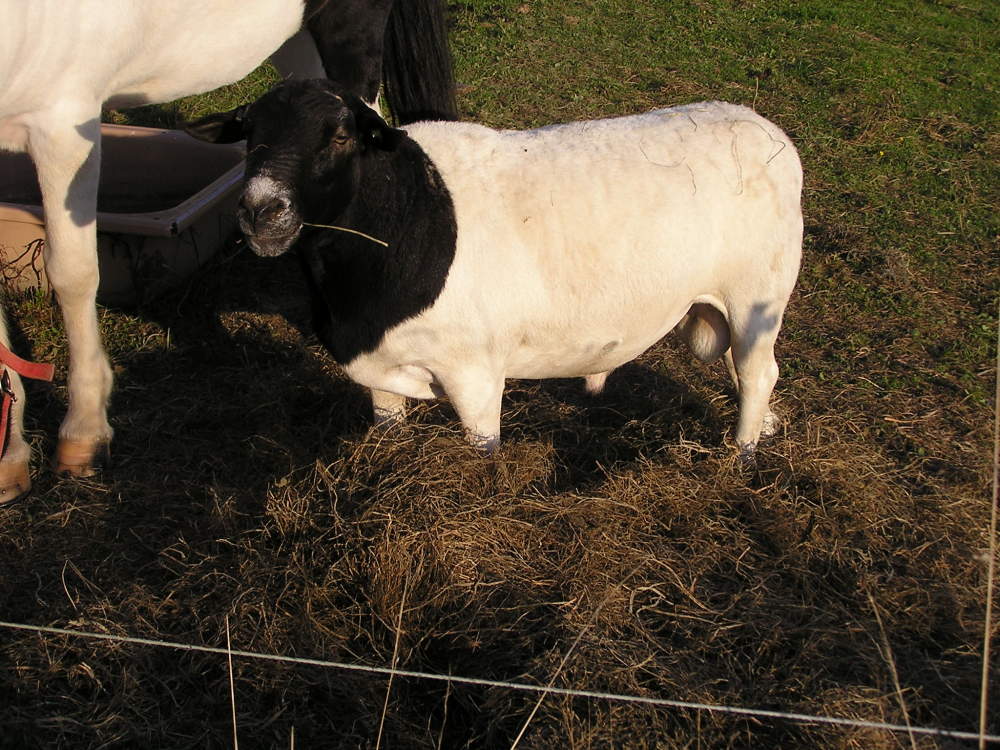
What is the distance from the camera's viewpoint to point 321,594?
3217mm

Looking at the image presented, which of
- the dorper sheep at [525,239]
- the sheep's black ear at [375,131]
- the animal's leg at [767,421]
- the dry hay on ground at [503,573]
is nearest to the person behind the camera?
the dry hay on ground at [503,573]

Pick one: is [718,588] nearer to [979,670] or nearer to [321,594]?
[979,670]

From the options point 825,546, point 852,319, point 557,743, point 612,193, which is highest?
point 612,193

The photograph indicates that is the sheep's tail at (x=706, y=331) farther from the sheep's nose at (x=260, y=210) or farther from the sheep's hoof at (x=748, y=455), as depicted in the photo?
the sheep's nose at (x=260, y=210)

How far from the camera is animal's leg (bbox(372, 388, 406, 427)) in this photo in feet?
13.5

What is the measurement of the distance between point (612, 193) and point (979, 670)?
2096mm

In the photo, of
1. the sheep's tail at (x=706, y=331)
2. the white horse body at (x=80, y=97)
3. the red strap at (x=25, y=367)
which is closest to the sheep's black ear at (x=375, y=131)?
the white horse body at (x=80, y=97)

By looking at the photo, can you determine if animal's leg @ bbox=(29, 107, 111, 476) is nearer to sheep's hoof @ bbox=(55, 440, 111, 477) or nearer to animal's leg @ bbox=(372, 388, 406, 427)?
sheep's hoof @ bbox=(55, 440, 111, 477)

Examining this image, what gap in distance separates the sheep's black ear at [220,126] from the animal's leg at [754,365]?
212cm

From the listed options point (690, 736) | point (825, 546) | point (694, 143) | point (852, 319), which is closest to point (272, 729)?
point (690, 736)

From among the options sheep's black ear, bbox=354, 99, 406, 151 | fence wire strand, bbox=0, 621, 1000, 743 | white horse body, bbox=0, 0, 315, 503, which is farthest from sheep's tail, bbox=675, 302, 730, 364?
white horse body, bbox=0, 0, 315, 503

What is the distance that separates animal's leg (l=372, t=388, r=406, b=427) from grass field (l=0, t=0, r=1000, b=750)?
0.53 feet

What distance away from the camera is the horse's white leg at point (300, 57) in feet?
18.3

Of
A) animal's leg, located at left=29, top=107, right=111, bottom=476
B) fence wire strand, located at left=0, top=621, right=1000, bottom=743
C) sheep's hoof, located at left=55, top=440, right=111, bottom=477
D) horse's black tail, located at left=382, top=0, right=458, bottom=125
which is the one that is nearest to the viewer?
fence wire strand, located at left=0, top=621, right=1000, bottom=743
